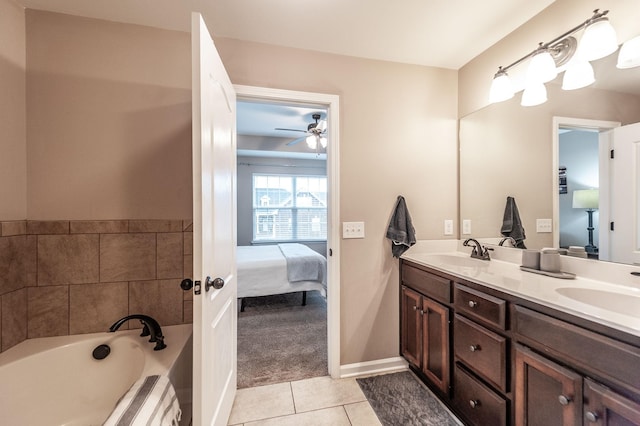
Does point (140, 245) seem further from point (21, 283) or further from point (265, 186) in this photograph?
point (265, 186)

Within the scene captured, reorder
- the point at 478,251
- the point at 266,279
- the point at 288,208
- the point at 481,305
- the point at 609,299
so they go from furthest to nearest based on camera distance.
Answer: the point at 288,208 → the point at 266,279 → the point at 478,251 → the point at 481,305 → the point at 609,299

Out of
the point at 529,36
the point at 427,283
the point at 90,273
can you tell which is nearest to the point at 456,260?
the point at 427,283

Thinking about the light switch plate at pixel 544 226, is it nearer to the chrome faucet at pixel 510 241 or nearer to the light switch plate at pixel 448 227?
the chrome faucet at pixel 510 241

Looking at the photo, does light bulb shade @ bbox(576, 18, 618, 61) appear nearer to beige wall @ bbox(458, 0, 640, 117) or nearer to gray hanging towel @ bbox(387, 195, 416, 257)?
beige wall @ bbox(458, 0, 640, 117)

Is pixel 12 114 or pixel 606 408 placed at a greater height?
pixel 12 114

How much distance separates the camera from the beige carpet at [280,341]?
6.81ft

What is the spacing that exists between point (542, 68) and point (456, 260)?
1323mm

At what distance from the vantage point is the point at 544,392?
1056mm

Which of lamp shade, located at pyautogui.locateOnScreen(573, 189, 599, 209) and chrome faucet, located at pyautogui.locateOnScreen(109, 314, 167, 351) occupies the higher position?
lamp shade, located at pyautogui.locateOnScreen(573, 189, 599, 209)

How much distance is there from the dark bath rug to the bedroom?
43 centimetres

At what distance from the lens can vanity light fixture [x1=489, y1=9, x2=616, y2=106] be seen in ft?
4.18

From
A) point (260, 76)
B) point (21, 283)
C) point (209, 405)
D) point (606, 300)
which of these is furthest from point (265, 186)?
point (606, 300)

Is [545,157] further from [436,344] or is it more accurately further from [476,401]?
[476,401]

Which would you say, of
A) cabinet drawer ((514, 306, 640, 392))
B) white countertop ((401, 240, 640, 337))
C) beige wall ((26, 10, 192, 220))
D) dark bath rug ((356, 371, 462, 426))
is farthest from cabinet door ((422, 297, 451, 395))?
beige wall ((26, 10, 192, 220))
